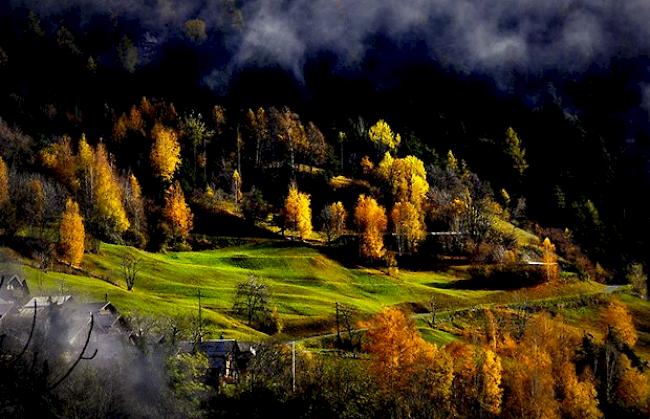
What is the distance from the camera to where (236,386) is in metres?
55.2

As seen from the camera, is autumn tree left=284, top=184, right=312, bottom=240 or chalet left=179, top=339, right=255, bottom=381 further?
autumn tree left=284, top=184, right=312, bottom=240


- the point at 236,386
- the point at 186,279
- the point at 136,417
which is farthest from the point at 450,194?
the point at 136,417

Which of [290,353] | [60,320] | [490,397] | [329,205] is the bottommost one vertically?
[490,397]

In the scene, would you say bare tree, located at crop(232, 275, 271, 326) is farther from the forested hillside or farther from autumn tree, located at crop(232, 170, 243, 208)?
autumn tree, located at crop(232, 170, 243, 208)

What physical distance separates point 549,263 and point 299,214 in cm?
5516

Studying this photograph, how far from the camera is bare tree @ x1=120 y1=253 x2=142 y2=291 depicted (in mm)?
89762

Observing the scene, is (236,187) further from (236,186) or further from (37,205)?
(37,205)

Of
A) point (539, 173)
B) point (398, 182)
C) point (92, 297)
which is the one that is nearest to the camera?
point (92, 297)

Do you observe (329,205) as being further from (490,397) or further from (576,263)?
(490,397)

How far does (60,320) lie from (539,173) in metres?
174

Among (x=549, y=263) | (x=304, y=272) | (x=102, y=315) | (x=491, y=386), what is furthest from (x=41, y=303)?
(x=549, y=263)

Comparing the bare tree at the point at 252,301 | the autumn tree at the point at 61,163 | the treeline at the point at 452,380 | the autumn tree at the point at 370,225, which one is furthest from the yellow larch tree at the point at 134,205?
the treeline at the point at 452,380

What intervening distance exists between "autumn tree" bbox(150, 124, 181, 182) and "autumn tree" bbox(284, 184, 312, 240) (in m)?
35.5

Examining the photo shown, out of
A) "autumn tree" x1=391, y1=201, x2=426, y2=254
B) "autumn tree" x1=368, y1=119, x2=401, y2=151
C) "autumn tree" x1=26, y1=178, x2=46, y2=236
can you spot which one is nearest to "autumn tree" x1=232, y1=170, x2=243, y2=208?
"autumn tree" x1=391, y1=201, x2=426, y2=254
